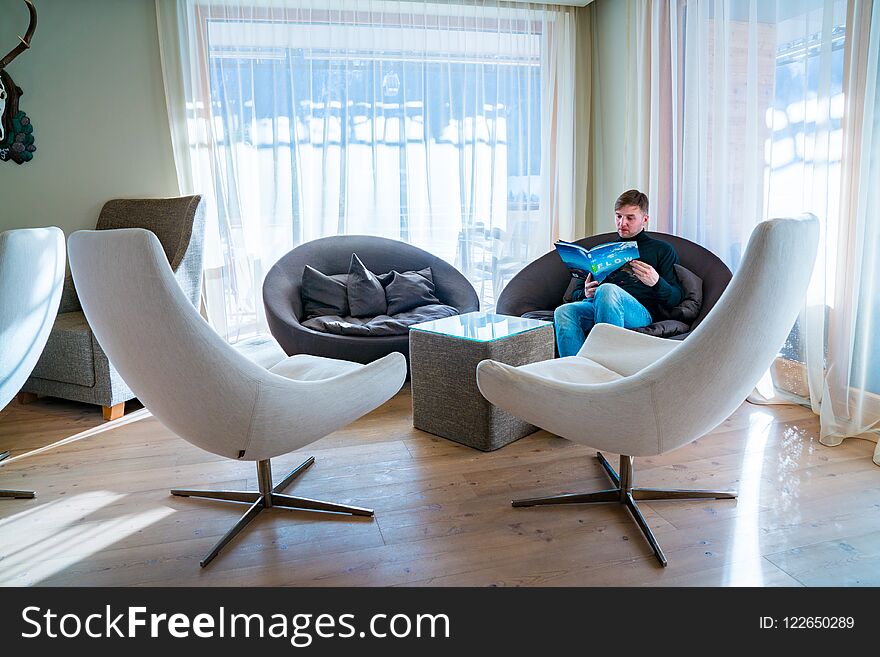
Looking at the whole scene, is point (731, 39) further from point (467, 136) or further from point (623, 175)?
point (467, 136)

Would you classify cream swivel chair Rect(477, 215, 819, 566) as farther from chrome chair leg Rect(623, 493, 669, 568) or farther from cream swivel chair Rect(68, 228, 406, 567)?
cream swivel chair Rect(68, 228, 406, 567)

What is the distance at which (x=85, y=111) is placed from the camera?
13.7 feet

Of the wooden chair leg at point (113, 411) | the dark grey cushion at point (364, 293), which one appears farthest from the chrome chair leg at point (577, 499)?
the wooden chair leg at point (113, 411)

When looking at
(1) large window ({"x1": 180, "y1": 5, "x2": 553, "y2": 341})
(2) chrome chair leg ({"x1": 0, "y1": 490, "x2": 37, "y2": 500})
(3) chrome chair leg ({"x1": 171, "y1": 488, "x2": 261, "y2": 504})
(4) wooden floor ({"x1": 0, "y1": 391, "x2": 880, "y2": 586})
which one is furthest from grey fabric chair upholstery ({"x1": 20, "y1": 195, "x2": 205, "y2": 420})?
(3) chrome chair leg ({"x1": 171, "y1": 488, "x2": 261, "y2": 504})

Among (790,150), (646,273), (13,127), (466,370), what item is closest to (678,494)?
(466,370)

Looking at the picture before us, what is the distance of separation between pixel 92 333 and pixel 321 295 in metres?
1.17

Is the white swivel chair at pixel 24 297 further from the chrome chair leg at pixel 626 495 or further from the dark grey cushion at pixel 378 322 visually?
the chrome chair leg at pixel 626 495

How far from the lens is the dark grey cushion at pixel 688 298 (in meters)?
3.29

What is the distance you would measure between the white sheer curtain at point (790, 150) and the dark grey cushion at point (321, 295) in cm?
193

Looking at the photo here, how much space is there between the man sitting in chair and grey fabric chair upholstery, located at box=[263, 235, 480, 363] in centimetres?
86

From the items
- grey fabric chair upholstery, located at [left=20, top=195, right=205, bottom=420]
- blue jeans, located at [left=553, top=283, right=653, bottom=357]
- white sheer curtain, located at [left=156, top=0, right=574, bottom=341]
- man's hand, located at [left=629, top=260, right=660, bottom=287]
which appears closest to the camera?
blue jeans, located at [left=553, top=283, right=653, bottom=357]

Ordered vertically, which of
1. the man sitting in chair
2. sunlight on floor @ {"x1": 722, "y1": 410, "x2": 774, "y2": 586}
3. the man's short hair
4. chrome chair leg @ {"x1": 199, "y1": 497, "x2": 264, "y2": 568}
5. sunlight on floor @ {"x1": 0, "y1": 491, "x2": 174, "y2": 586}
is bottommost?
sunlight on floor @ {"x1": 722, "y1": 410, "x2": 774, "y2": 586}

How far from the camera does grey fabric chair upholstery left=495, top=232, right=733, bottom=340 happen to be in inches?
137

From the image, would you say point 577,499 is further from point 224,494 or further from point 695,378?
point 224,494
